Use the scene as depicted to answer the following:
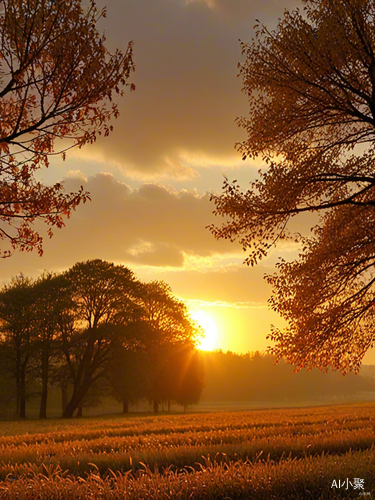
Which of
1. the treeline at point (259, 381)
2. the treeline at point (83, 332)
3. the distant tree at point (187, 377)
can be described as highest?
the treeline at point (83, 332)

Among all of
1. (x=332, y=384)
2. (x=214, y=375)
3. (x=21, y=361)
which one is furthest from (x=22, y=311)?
(x=332, y=384)

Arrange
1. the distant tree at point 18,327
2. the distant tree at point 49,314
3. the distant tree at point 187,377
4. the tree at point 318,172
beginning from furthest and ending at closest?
the distant tree at point 187,377
the distant tree at point 18,327
the distant tree at point 49,314
the tree at point 318,172

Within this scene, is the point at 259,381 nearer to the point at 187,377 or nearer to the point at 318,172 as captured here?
the point at 187,377

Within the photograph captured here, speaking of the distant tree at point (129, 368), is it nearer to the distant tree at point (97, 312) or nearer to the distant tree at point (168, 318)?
the distant tree at point (97, 312)

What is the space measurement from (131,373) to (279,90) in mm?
28904

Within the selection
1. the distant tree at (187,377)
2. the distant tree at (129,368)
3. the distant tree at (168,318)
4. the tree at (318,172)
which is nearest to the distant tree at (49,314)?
the distant tree at (129,368)

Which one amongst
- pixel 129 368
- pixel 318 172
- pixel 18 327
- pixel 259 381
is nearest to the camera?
pixel 318 172

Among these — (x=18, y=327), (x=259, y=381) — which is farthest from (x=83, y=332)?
(x=259, y=381)

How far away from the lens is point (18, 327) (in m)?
39.8

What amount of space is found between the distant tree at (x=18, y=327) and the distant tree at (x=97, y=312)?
414 centimetres

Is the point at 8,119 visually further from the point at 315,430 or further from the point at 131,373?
the point at 131,373

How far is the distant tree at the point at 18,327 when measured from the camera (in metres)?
38.7

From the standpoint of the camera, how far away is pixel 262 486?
4297mm

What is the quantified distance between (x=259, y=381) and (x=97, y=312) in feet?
393
